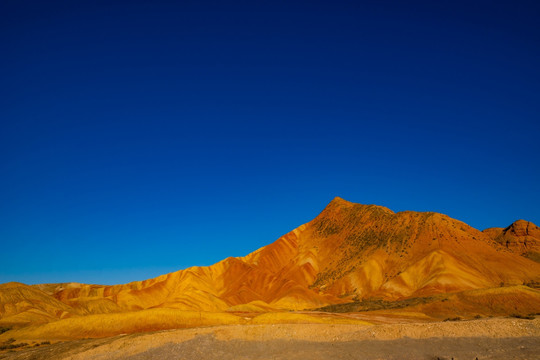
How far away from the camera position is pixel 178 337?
89.0 feet

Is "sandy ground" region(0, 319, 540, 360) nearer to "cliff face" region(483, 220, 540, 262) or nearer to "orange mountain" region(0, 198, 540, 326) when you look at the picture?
"orange mountain" region(0, 198, 540, 326)

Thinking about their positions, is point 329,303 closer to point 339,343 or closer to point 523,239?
point 339,343

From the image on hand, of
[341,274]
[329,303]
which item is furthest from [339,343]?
[341,274]

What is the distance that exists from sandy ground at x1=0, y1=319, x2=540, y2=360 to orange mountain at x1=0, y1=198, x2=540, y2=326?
32.0 m

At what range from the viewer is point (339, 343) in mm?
24156

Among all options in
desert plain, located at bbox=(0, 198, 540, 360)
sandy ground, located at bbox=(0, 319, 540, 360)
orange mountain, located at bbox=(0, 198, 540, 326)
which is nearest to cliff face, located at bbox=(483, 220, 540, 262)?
orange mountain, located at bbox=(0, 198, 540, 326)

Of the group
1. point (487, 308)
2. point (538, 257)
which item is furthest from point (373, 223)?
point (487, 308)

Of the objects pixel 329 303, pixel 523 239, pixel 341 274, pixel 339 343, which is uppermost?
pixel 523 239

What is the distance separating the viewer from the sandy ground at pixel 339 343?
21812mm

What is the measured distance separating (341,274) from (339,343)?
2881 inches

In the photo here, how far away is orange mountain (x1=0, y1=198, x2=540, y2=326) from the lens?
7231cm

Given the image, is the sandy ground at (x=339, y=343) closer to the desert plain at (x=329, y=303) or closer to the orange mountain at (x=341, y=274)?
the desert plain at (x=329, y=303)

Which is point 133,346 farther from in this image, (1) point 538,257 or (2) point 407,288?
(1) point 538,257

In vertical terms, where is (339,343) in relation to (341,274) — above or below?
below
